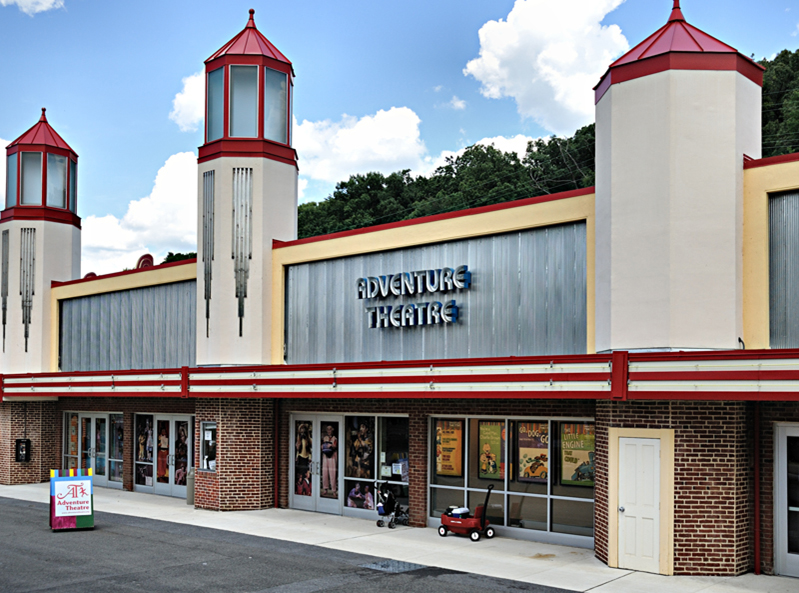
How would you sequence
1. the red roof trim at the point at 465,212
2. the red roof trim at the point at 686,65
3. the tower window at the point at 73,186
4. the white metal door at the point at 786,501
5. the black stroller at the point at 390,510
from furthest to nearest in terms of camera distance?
1. the tower window at the point at 73,186
2. the black stroller at the point at 390,510
3. the red roof trim at the point at 465,212
4. the red roof trim at the point at 686,65
5. the white metal door at the point at 786,501

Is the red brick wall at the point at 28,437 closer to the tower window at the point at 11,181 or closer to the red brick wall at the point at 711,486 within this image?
the tower window at the point at 11,181

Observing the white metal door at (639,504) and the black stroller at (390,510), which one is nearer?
the white metal door at (639,504)

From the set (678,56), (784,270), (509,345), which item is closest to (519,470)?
(509,345)

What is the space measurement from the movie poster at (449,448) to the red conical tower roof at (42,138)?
19.3 m

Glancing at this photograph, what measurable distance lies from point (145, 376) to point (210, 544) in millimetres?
7951

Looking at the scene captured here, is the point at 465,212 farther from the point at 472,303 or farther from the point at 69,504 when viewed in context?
the point at 69,504

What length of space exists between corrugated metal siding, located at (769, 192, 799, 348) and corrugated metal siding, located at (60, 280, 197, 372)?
52.2ft

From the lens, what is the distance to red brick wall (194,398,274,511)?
69.1ft

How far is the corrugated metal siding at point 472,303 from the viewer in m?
16.2

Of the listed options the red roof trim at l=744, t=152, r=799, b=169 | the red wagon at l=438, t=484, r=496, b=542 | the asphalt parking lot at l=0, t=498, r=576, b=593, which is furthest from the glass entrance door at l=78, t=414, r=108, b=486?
the red roof trim at l=744, t=152, r=799, b=169

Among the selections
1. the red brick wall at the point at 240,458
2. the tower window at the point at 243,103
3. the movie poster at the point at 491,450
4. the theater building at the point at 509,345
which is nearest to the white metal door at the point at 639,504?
the theater building at the point at 509,345

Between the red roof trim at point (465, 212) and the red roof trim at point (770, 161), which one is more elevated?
the red roof trim at point (770, 161)

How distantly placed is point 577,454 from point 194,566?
7.57 m

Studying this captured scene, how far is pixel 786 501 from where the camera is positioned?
13.5 m
